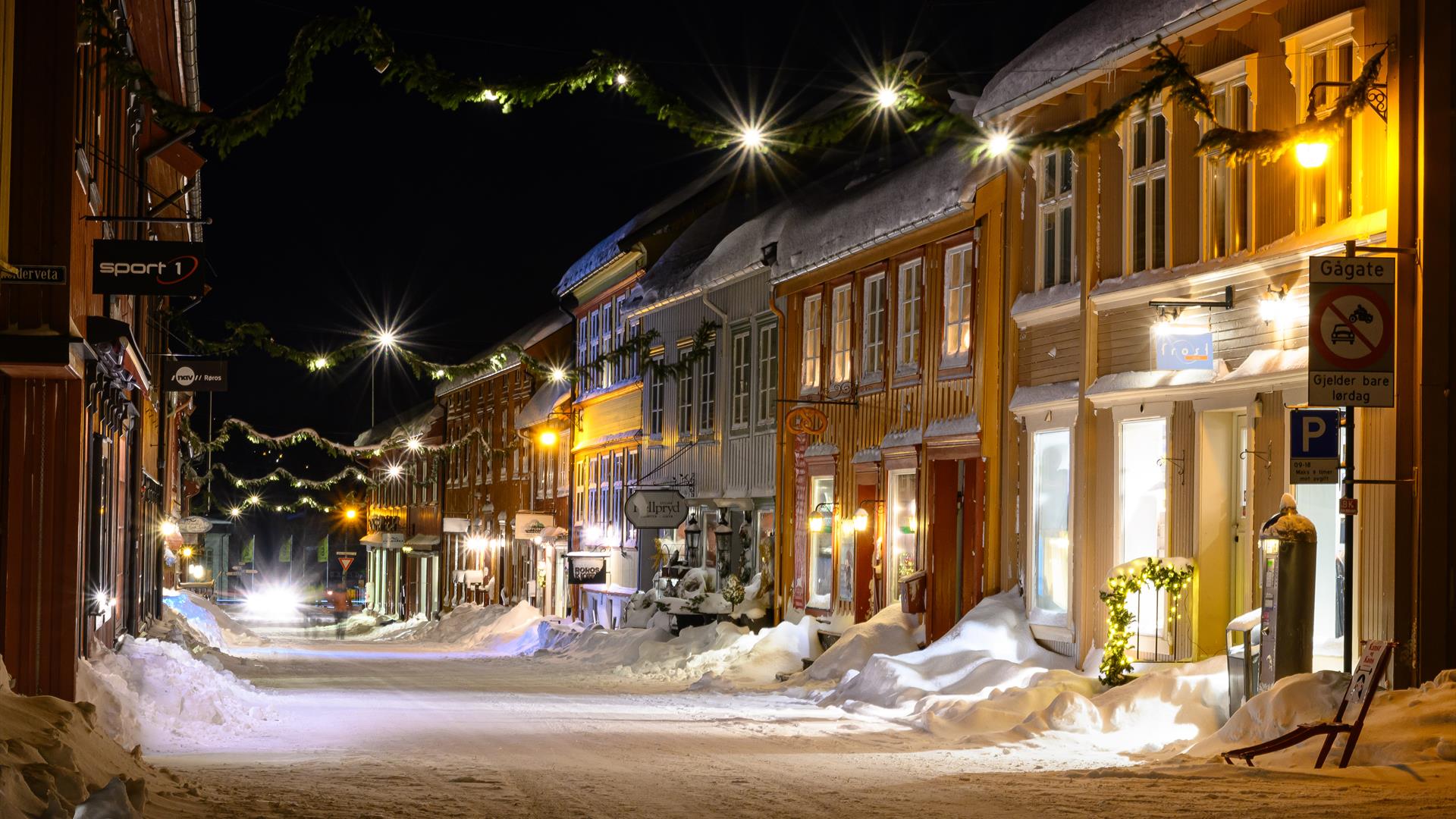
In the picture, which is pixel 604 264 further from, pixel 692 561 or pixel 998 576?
pixel 998 576

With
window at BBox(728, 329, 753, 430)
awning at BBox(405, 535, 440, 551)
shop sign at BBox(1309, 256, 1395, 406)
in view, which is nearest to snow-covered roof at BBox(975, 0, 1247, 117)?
shop sign at BBox(1309, 256, 1395, 406)

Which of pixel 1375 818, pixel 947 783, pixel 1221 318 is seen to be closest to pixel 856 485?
pixel 1221 318

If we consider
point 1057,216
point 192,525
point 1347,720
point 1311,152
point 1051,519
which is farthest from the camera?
point 192,525

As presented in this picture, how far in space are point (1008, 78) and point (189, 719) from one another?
37.4 feet

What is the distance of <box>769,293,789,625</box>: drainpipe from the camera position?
2788 cm

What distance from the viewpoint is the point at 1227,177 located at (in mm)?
15906

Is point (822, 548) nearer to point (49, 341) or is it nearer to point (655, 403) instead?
point (655, 403)

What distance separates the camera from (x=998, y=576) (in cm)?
2053

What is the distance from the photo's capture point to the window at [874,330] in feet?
80.1

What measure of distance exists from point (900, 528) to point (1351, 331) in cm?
1146

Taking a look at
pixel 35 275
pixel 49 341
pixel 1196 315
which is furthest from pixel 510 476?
pixel 35 275

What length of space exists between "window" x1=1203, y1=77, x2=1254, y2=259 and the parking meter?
3.37 metres

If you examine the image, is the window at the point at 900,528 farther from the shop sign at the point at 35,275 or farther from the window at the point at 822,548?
the shop sign at the point at 35,275

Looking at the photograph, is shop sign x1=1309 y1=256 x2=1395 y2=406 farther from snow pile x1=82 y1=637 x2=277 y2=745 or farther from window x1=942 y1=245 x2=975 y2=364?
→ snow pile x1=82 y1=637 x2=277 y2=745
